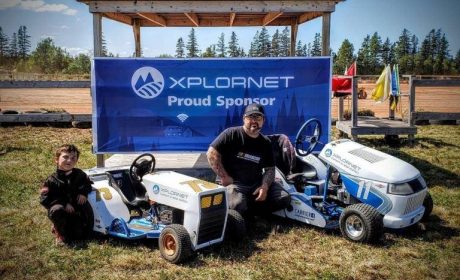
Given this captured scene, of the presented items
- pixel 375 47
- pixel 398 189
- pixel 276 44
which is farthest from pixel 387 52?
pixel 398 189

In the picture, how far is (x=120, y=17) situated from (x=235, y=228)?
7142 mm

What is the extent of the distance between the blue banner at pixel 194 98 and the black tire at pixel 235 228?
3.20 m

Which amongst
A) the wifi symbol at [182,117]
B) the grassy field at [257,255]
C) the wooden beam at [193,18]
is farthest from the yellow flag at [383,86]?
the wifi symbol at [182,117]

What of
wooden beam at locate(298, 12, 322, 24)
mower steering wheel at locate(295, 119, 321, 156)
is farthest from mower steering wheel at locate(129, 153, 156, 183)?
wooden beam at locate(298, 12, 322, 24)

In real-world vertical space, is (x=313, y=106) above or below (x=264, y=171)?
A: above

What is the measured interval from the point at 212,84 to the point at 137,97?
1447mm

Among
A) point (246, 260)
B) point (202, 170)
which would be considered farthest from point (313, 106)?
point (246, 260)

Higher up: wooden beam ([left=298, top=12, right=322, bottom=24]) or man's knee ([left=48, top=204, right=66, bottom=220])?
wooden beam ([left=298, top=12, right=322, bottom=24])

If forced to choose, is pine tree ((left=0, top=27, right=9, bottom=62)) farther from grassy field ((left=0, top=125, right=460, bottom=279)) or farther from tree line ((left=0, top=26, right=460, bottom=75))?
grassy field ((left=0, top=125, right=460, bottom=279))

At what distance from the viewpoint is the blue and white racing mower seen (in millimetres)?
5137

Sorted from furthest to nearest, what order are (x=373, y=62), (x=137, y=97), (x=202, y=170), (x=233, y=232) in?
(x=373, y=62) < (x=202, y=170) < (x=137, y=97) < (x=233, y=232)

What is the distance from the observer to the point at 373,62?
433 feet

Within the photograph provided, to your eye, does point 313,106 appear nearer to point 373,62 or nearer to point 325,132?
point 325,132

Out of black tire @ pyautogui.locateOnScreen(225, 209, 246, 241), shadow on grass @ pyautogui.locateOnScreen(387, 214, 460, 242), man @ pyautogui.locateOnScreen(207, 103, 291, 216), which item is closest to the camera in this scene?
black tire @ pyautogui.locateOnScreen(225, 209, 246, 241)
